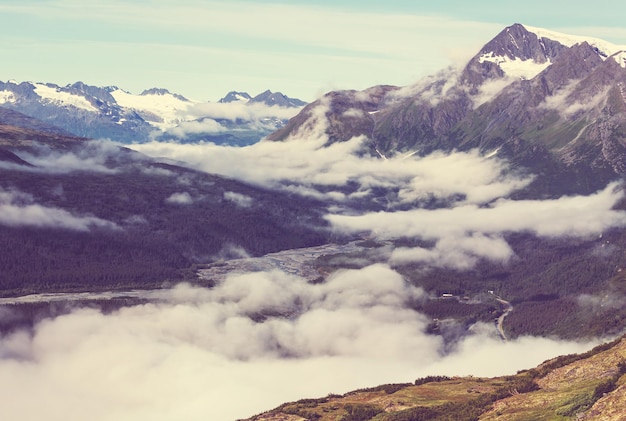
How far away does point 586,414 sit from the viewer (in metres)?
129

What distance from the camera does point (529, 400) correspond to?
505ft

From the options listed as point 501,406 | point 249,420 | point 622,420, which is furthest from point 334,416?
point 622,420

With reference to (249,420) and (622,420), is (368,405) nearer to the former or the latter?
(249,420)

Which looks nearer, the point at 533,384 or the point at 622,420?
the point at 622,420

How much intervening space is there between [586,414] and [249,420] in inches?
3735

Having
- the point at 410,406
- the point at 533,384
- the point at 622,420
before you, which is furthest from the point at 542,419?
the point at 410,406

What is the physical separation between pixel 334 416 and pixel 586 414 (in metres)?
71.0

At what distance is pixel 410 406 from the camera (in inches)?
7111

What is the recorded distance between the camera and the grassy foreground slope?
5315 inches

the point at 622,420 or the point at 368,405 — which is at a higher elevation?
the point at 622,420

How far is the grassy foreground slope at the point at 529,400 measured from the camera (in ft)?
443

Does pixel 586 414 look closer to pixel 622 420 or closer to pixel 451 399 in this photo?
pixel 622 420

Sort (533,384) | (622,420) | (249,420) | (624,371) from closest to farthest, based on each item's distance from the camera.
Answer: (622,420)
(624,371)
(533,384)
(249,420)

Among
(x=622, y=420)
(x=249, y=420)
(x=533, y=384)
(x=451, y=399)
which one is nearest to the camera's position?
(x=622, y=420)
